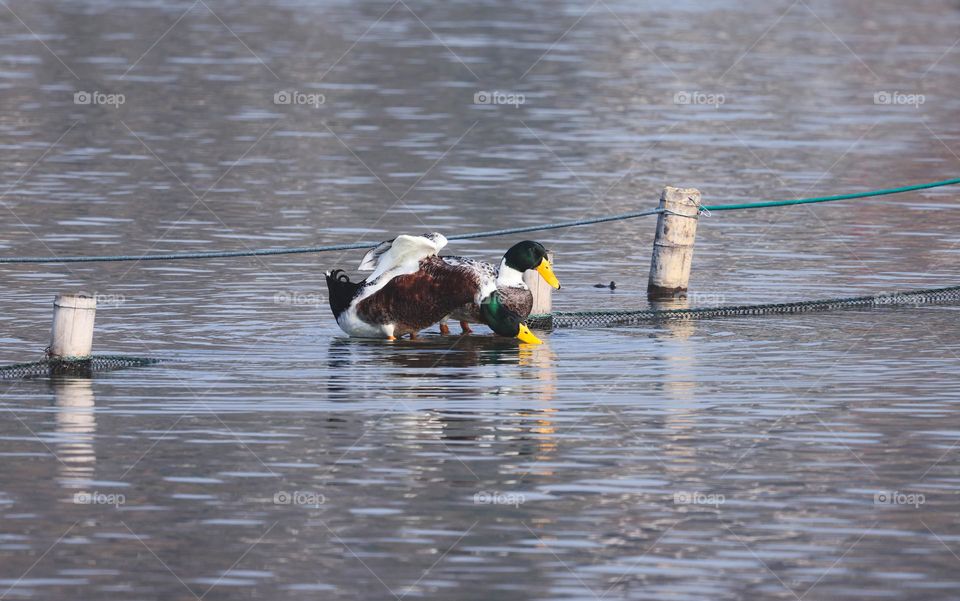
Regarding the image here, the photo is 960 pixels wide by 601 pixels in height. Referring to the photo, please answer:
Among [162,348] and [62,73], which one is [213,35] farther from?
[162,348]

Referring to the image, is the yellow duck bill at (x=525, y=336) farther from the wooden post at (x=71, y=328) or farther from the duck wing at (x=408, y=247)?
the wooden post at (x=71, y=328)

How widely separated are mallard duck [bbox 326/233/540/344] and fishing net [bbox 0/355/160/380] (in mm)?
2125

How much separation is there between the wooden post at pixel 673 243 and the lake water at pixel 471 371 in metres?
0.28

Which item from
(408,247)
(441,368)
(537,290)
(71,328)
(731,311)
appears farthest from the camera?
(731,311)

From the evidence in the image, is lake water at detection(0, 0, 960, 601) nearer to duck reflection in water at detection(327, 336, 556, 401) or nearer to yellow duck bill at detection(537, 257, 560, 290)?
duck reflection in water at detection(327, 336, 556, 401)

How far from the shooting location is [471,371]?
16844 mm

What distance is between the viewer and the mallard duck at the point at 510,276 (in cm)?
1831

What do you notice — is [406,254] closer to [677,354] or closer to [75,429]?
[677,354]

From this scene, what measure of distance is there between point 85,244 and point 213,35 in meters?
34.2

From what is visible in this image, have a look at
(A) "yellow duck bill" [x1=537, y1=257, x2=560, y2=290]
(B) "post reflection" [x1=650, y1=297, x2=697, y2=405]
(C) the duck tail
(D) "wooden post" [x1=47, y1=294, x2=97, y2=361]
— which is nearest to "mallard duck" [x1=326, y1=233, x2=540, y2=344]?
(C) the duck tail

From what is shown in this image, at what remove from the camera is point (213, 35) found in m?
57.1

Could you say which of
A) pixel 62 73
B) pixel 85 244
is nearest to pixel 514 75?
pixel 62 73

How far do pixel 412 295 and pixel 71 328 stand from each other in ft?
10.5

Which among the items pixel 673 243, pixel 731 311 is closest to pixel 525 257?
pixel 731 311
